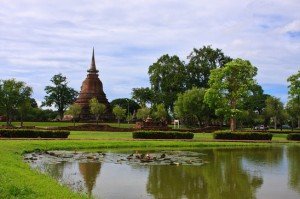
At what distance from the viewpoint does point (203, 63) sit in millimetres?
76438

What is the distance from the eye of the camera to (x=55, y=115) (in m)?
98.9

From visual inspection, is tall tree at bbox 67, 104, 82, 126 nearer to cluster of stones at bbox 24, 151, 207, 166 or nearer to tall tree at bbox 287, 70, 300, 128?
tall tree at bbox 287, 70, 300, 128

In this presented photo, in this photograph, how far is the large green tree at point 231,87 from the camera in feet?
177

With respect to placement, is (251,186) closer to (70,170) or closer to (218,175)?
(218,175)

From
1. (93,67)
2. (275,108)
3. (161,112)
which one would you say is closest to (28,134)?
(161,112)

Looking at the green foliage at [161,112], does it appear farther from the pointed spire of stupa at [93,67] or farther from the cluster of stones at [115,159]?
the cluster of stones at [115,159]

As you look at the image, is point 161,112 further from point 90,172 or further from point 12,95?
point 90,172

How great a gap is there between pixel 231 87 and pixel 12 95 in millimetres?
29174

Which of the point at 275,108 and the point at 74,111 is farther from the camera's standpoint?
the point at 275,108

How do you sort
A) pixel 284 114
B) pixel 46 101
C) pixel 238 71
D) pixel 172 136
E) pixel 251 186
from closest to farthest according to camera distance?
1. pixel 251 186
2. pixel 172 136
3. pixel 238 71
4. pixel 284 114
5. pixel 46 101

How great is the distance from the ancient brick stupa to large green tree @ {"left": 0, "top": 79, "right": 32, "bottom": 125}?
87.1 ft

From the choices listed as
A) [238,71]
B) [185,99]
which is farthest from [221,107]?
[185,99]

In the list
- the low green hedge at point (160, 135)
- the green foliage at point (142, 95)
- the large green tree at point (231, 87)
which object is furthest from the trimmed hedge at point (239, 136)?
the green foliage at point (142, 95)

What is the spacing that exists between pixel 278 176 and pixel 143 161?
23.2 feet
